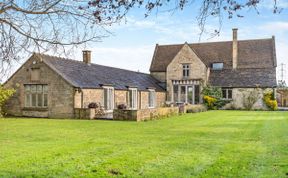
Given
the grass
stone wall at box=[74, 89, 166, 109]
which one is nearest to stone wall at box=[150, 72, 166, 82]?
stone wall at box=[74, 89, 166, 109]

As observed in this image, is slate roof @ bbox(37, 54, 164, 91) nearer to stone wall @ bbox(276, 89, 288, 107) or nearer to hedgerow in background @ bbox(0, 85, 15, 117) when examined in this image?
hedgerow in background @ bbox(0, 85, 15, 117)

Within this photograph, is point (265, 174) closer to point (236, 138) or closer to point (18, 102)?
point (236, 138)

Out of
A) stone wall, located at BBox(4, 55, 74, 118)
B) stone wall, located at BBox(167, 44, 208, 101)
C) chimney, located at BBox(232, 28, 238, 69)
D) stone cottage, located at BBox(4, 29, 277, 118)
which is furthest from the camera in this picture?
chimney, located at BBox(232, 28, 238, 69)

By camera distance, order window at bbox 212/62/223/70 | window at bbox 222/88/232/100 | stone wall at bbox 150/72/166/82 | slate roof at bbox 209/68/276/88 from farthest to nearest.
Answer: stone wall at bbox 150/72/166/82
window at bbox 212/62/223/70
window at bbox 222/88/232/100
slate roof at bbox 209/68/276/88

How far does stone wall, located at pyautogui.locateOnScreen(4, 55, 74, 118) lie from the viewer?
2331 cm

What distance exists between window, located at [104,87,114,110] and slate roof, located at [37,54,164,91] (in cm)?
69

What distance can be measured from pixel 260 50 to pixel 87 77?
2308 centimetres

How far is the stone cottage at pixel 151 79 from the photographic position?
2403 centimetres

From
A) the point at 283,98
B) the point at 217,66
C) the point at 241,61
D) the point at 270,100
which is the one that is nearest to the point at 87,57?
the point at 217,66

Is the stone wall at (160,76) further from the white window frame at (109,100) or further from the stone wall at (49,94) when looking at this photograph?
the stone wall at (49,94)

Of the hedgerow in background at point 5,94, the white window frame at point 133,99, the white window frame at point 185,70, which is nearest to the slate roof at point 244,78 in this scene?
the white window frame at point 185,70

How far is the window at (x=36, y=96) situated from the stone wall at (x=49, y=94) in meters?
0.32

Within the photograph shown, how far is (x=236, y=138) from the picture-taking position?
11922 millimetres

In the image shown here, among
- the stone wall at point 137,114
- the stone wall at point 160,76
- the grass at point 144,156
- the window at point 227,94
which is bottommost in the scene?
the grass at point 144,156
